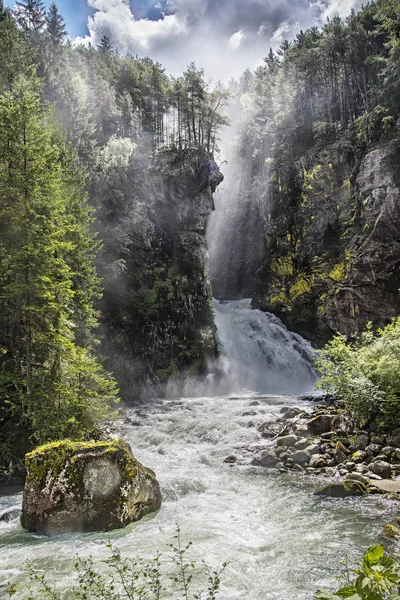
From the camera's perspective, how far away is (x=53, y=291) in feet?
37.9

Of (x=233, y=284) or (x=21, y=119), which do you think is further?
(x=233, y=284)

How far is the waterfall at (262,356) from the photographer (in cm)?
2722

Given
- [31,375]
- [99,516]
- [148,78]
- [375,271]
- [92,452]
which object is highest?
[148,78]

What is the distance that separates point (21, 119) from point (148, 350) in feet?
54.2

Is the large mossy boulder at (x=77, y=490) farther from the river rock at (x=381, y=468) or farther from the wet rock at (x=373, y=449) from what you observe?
the wet rock at (x=373, y=449)

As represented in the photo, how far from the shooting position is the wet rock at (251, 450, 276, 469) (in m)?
11.0

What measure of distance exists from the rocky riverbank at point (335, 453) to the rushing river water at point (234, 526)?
44 centimetres

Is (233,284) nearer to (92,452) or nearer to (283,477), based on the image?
(283,477)

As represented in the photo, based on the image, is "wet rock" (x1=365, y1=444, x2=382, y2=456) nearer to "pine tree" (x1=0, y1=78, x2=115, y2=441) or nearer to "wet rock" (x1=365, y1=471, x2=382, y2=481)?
"wet rock" (x1=365, y1=471, x2=382, y2=481)

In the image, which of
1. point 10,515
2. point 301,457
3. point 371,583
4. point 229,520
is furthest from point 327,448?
point 371,583

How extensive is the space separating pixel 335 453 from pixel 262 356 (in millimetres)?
18046

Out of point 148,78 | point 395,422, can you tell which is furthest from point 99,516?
point 148,78

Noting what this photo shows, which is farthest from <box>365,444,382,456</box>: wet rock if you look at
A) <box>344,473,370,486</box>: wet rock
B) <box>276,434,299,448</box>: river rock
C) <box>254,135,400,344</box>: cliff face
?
<box>254,135,400,344</box>: cliff face

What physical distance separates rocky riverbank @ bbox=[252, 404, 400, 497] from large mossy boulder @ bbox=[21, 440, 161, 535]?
177 inches
